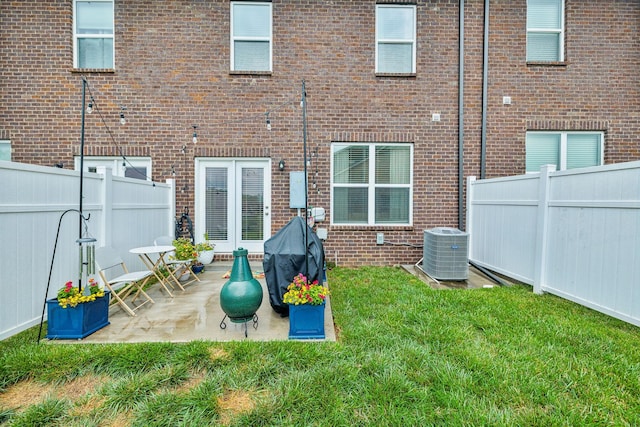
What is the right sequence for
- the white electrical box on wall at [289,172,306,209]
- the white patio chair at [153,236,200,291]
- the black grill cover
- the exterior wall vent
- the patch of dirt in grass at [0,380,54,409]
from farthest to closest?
the white electrical box on wall at [289,172,306,209] → the exterior wall vent → the white patio chair at [153,236,200,291] → the black grill cover → the patch of dirt in grass at [0,380,54,409]

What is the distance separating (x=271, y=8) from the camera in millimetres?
6328

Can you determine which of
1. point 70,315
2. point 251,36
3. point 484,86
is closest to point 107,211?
point 70,315

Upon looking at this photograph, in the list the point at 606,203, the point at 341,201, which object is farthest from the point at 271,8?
the point at 606,203

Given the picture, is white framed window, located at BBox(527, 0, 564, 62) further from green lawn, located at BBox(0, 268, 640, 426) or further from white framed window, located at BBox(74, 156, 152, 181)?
white framed window, located at BBox(74, 156, 152, 181)

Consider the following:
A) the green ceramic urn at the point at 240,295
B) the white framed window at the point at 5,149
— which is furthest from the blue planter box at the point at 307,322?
the white framed window at the point at 5,149

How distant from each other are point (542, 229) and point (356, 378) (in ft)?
12.5

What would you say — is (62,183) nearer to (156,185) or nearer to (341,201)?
(156,185)

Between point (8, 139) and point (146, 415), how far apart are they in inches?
275

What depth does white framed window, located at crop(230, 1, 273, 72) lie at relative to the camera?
6336mm

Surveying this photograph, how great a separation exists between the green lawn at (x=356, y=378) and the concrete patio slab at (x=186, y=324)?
24 centimetres

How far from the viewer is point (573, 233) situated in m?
4.11

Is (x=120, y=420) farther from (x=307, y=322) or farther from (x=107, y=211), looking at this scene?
(x=107, y=211)

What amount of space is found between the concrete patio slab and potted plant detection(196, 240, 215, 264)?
154 centimetres

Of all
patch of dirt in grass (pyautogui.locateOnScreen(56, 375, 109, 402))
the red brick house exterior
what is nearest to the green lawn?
patch of dirt in grass (pyautogui.locateOnScreen(56, 375, 109, 402))
